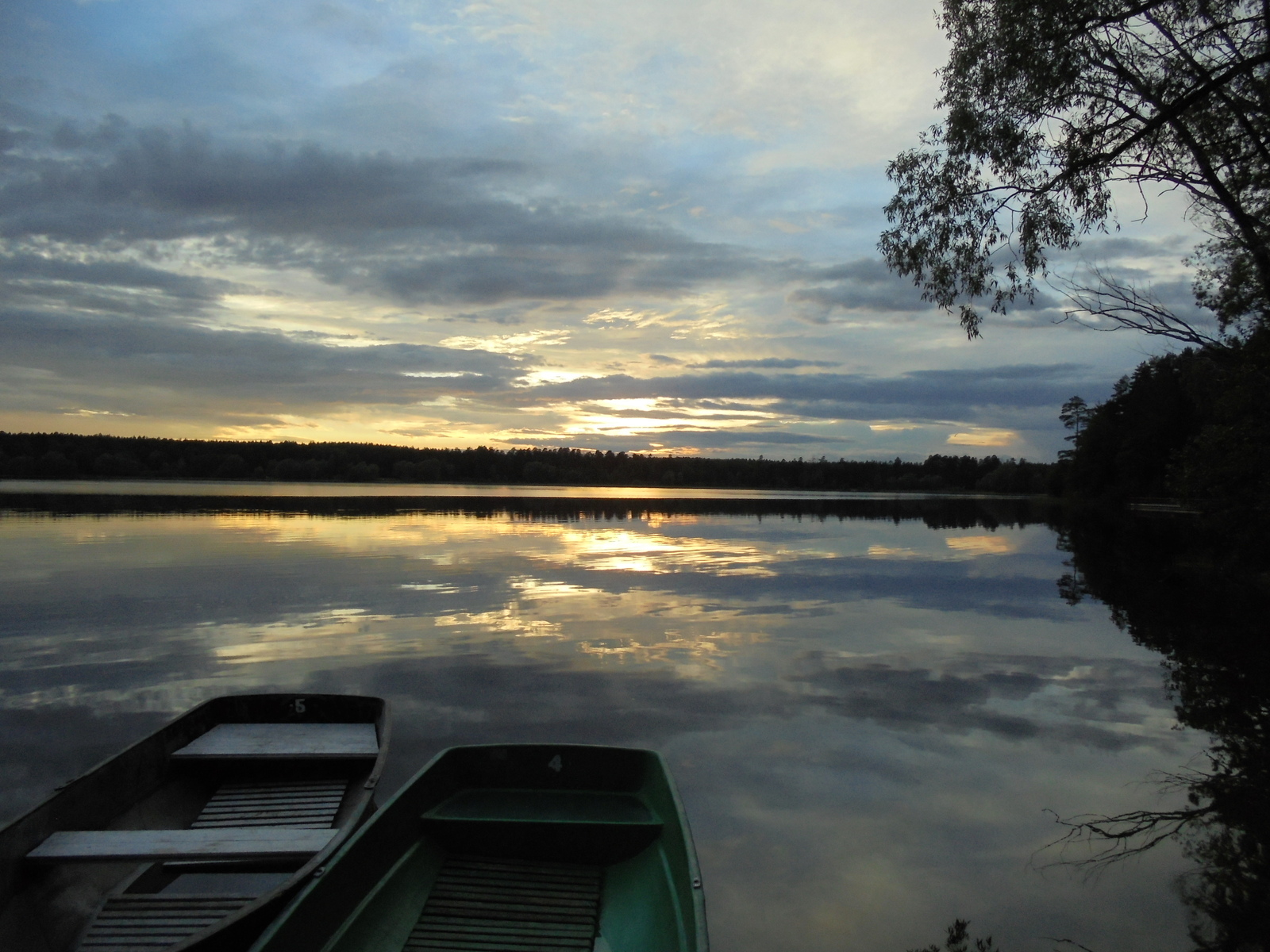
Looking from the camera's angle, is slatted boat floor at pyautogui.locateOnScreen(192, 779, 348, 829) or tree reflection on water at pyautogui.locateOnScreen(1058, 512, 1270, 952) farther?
slatted boat floor at pyautogui.locateOnScreen(192, 779, 348, 829)

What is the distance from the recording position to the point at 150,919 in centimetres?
553

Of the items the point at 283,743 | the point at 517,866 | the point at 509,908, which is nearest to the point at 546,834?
the point at 517,866

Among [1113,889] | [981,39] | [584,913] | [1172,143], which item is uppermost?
[981,39]

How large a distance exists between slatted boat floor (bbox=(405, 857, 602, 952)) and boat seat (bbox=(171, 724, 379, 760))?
105 inches

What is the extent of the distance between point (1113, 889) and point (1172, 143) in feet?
40.9

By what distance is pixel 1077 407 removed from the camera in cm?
12900

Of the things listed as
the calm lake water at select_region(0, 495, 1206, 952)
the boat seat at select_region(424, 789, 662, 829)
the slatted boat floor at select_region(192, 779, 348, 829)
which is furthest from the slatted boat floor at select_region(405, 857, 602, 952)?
the slatted boat floor at select_region(192, 779, 348, 829)

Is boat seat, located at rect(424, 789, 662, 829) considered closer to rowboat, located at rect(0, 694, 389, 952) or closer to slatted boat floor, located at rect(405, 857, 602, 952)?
slatted boat floor, located at rect(405, 857, 602, 952)

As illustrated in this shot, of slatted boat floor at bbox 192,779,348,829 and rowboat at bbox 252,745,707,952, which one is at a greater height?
rowboat at bbox 252,745,707,952

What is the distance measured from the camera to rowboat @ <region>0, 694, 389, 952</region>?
5.44 m

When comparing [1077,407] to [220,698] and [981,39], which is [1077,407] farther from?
[220,698]

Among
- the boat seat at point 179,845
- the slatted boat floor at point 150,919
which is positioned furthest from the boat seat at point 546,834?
the slatted boat floor at point 150,919

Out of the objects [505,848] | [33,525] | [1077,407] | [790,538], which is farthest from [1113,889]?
[1077,407]

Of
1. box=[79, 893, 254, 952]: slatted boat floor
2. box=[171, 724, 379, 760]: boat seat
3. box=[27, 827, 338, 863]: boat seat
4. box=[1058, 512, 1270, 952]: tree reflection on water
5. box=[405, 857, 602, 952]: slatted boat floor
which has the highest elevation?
box=[27, 827, 338, 863]: boat seat
